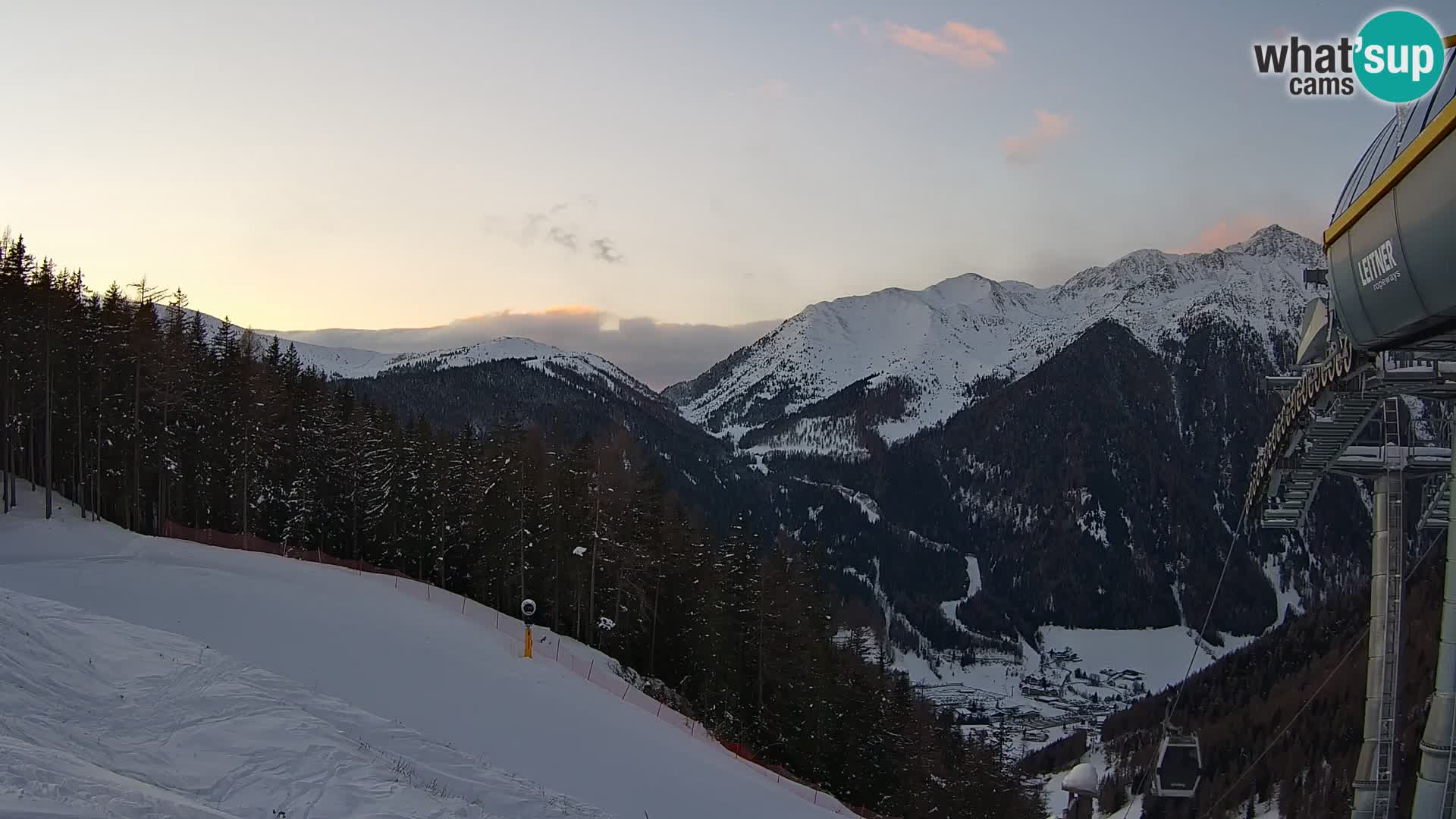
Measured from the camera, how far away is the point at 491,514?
4366 centimetres

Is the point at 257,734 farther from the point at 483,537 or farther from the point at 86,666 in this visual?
the point at 483,537

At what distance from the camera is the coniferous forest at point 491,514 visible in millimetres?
37938

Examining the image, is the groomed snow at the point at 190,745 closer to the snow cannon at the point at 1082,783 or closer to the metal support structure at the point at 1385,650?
the snow cannon at the point at 1082,783

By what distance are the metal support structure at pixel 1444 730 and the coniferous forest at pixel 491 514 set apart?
2388cm

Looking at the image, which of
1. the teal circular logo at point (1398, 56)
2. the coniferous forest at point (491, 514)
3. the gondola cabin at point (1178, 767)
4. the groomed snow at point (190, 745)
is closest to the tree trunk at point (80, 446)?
the coniferous forest at point (491, 514)

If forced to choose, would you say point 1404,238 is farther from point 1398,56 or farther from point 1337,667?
point 1337,667

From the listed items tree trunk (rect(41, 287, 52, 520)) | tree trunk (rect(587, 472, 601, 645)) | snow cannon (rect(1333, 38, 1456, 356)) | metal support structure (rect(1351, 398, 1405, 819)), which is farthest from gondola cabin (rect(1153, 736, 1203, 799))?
tree trunk (rect(41, 287, 52, 520))

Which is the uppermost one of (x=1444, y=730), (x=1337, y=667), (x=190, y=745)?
(x=1444, y=730)

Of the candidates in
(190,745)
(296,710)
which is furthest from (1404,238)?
(296,710)

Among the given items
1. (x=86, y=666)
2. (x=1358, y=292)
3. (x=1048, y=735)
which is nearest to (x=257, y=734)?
(x=86, y=666)

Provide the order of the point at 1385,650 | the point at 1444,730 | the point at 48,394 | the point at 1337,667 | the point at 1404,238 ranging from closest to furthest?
the point at 1404,238 < the point at 1444,730 < the point at 1385,650 < the point at 1337,667 < the point at 48,394

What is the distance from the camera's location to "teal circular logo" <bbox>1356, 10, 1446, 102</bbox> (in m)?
8.91

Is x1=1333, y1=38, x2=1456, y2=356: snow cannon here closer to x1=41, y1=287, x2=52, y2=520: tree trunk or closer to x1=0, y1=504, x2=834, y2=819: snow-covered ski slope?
x1=0, y1=504, x2=834, y2=819: snow-covered ski slope

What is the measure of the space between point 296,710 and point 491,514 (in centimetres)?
3092
